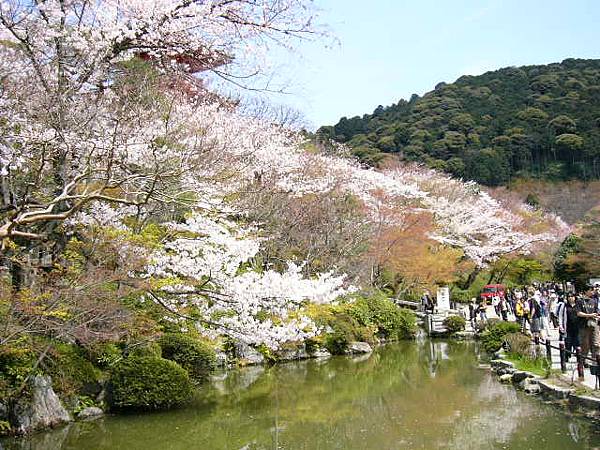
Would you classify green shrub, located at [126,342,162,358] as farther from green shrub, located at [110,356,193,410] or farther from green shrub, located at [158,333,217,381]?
green shrub, located at [158,333,217,381]

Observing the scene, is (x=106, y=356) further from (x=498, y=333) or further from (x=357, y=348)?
(x=498, y=333)

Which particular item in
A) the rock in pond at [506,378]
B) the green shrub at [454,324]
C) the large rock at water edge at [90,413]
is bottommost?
the green shrub at [454,324]

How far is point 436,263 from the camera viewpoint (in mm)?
21750

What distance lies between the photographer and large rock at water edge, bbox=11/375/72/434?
26.1 feet

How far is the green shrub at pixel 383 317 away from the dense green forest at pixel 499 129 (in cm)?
1698

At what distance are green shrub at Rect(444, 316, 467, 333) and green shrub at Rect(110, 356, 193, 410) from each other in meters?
12.9

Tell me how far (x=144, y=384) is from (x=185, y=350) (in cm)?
179

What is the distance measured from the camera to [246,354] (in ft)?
46.5

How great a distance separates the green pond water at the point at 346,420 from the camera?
7562 mm

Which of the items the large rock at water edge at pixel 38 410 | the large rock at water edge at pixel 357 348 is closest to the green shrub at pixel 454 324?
the large rock at water edge at pixel 357 348

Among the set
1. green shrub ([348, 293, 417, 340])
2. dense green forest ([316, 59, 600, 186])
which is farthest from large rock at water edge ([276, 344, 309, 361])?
dense green forest ([316, 59, 600, 186])

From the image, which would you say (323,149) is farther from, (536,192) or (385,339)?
(536,192)

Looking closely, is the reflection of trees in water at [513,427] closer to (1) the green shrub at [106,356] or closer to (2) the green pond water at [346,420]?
(2) the green pond water at [346,420]

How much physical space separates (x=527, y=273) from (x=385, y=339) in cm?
1485
